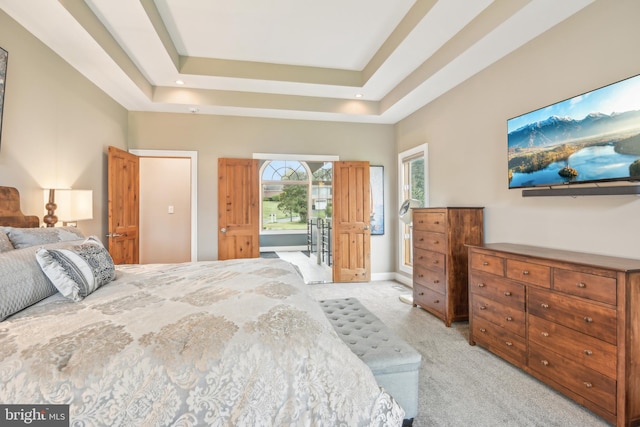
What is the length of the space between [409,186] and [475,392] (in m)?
3.52

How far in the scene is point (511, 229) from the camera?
2.95m

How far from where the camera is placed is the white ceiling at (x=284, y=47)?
256 cm

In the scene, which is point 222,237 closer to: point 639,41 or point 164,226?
point 164,226

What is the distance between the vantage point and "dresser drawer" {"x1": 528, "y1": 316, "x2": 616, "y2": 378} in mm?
1720

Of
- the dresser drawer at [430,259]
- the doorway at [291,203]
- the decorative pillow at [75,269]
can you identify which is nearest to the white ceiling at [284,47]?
the decorative pillow at [75,269]

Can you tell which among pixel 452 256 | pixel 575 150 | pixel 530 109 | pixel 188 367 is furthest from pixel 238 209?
pixel 575 150

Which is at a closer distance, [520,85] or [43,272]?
[43,272]

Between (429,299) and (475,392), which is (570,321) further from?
(429,299)

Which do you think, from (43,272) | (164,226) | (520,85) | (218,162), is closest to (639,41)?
(520,85)

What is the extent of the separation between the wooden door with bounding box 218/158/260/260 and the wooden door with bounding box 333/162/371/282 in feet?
4.38

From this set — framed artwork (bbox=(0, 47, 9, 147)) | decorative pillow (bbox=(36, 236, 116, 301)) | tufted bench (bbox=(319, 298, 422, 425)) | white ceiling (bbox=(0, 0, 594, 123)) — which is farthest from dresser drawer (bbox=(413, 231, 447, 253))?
framed artwork (bbox=(0, 47, 9, 147))

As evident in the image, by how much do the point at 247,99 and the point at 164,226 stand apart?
3066 mm
